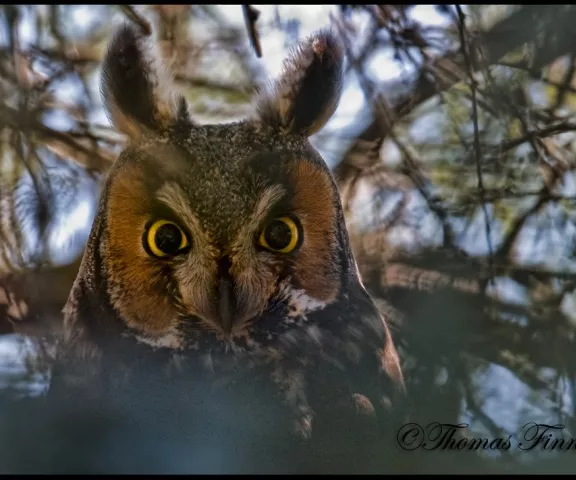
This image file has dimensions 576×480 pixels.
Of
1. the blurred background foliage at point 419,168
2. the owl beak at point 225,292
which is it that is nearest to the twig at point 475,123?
the blurred background foliage at point 419,168

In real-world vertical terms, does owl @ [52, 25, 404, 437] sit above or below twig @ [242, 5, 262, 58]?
below

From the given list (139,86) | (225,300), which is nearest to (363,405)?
(225,300)

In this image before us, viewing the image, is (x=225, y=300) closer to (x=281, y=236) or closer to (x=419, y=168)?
(x=281, y=236)

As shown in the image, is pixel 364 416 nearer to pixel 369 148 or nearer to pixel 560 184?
pixel 369 148

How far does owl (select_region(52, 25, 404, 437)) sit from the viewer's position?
1113 millimetres

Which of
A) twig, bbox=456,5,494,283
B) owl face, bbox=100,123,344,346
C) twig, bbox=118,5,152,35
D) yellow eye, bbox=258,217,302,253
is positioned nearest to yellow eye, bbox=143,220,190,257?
owl face, bbox=100,123,344,346

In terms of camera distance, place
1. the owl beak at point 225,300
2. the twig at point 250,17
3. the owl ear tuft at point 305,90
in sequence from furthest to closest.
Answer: the twig at point 250,17, the owl ear tuft at point 305,90, the owl beak at point 225,300

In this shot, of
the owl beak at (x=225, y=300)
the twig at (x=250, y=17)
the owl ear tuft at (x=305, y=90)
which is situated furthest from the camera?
the twig at (x=250, y=17)

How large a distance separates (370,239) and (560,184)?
439 mm

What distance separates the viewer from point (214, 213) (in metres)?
1.10

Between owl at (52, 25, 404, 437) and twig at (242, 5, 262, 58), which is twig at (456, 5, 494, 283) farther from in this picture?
twig at (242, 5, 262, 58)

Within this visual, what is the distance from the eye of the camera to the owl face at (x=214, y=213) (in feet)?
3.64

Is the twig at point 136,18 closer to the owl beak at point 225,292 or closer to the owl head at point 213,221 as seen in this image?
the owl head at point 213,221

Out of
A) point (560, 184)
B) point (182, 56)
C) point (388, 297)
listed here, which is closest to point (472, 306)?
point (388, 297)
